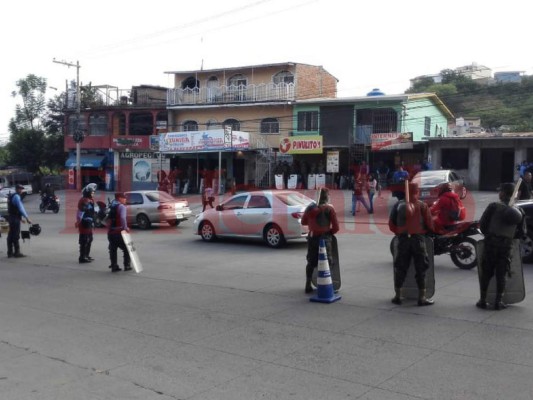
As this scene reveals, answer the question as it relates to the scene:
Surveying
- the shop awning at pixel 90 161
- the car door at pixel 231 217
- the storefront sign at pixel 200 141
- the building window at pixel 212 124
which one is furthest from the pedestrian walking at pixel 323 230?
the shop awning at pixel 90 161

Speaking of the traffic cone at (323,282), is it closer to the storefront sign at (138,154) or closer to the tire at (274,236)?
the tire at (274,236)

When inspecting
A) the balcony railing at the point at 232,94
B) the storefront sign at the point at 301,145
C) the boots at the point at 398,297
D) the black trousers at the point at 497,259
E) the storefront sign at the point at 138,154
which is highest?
the balcony railing at the point at 232,94

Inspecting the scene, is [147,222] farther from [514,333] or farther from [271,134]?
[271,134]

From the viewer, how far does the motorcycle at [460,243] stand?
11391 millimetres

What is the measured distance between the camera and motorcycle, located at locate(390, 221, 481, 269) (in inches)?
448

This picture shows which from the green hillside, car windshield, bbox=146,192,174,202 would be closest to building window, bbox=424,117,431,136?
the green hillside

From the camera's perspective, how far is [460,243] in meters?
11.5

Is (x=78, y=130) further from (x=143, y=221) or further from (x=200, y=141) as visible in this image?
(x=143, y=221)

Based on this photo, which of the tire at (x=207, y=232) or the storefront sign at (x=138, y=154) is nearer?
the tire at (x=207, y=232)

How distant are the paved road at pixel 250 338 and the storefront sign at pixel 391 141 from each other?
21.8 metres

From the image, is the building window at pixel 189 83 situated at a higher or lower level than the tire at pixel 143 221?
higher

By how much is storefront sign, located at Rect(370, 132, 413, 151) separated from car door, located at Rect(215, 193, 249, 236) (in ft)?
60.7

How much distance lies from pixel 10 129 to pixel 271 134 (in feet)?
113

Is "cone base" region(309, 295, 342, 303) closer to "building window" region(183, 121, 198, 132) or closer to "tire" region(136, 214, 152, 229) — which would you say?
"tire" region(136, 214, 152, 229)
